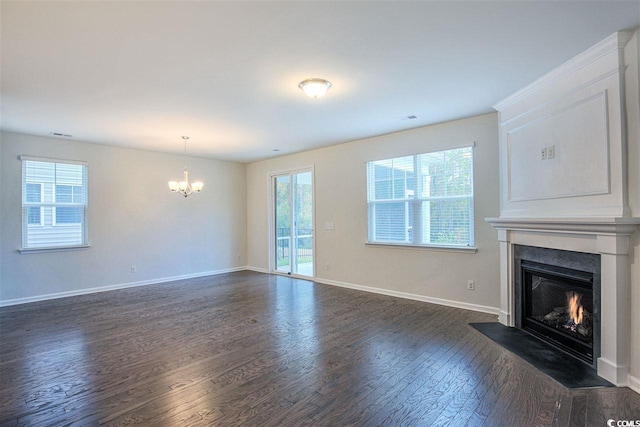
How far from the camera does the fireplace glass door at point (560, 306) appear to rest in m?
2.81

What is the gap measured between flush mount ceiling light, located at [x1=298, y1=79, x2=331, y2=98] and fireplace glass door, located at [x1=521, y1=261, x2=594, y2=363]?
9.38 ft

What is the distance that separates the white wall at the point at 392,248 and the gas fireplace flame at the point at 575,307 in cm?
109

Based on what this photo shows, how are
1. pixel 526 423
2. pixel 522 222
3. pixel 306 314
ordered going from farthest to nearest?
pixel 306 314 < pixel 522 222 < pixel 526 423

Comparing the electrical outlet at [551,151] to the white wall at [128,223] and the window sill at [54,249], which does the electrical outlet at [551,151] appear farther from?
the window sill at [54,249]

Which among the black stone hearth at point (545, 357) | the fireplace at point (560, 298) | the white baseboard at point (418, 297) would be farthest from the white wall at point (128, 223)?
the fireplace at point (560, 298)

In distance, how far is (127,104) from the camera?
12.3 ft

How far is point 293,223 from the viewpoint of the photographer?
22.9ft

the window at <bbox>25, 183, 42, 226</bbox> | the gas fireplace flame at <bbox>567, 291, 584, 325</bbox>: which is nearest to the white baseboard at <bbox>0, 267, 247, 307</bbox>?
the window at <bbox>25, 183, 42, 226</bbox>

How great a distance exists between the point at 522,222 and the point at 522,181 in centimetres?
47

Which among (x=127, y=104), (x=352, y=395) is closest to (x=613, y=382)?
(x=352, y=395)

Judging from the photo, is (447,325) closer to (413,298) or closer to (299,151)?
(413,298)

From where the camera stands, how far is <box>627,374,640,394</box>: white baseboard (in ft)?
7.59

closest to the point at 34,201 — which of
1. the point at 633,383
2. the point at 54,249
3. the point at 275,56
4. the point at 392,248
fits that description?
the point at 54,249

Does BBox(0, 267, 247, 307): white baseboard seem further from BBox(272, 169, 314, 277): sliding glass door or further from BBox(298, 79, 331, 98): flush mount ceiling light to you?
BBox(298, 79, 331, 98): flush mount ceiling light
